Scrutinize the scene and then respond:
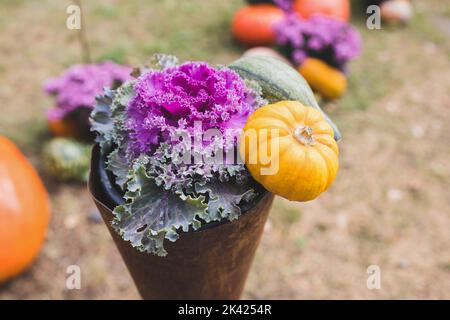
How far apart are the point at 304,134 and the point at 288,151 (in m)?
0.09

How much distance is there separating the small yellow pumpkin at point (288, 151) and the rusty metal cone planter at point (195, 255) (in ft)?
0.49

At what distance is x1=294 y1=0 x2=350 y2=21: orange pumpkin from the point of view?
4.51 metres

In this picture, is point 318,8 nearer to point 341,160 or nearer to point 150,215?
point 341,160

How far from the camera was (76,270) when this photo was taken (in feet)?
9.16

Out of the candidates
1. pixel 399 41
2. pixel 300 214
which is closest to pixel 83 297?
pixel 300 214

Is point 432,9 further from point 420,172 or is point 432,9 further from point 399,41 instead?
point 420,172

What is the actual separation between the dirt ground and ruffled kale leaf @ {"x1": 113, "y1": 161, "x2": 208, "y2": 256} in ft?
4.76

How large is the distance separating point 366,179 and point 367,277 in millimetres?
848

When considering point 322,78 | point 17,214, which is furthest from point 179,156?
point 322,78

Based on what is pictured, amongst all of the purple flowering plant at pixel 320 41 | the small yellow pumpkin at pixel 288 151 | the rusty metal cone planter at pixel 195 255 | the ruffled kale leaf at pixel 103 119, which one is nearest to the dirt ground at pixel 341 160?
the purple flowering plant at pixel 320 41

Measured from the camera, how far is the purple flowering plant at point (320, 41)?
397cm

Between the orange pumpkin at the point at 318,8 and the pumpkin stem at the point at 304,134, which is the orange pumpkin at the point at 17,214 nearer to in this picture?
the pumpkin stem at the point at 304,134

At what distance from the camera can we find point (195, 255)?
1.58 metres

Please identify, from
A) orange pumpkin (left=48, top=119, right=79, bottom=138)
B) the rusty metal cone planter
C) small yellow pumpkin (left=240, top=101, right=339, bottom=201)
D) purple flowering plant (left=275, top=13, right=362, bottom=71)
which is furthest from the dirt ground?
small yellow pumpkin (left=240, top=101, right=339, bottom=201)
